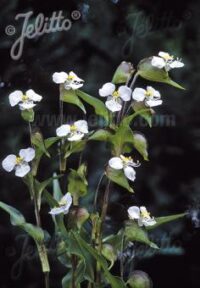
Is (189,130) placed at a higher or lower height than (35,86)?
lower

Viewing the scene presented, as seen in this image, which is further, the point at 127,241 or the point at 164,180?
the point at 164,180

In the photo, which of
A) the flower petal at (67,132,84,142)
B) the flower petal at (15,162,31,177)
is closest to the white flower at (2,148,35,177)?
the flower petal at (15,162,31,177)

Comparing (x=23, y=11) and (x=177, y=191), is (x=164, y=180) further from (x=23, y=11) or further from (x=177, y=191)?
(x=23, y=11)

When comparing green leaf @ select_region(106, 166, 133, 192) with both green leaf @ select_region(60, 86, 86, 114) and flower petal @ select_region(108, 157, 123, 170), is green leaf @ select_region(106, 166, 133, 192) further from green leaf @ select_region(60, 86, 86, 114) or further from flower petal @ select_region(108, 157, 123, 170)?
green leaf @ select_region(60, 86, 86, 114)

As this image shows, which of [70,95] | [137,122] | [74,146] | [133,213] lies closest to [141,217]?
[133,213]

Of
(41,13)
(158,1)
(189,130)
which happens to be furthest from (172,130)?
(41,13)

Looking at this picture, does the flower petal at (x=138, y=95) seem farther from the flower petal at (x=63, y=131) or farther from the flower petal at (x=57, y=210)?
the flower petal at (x=57, y=210)
